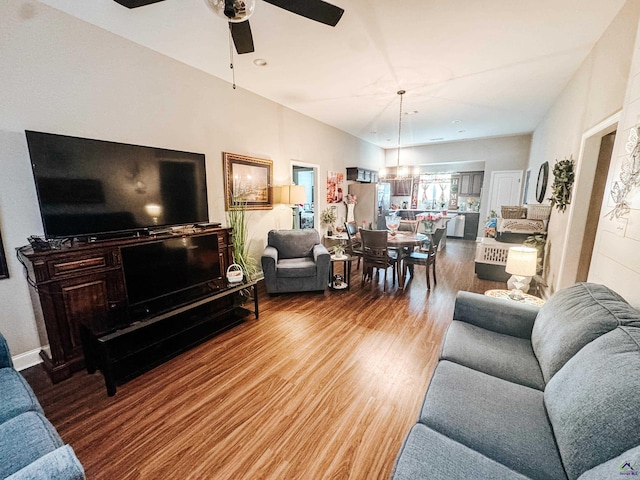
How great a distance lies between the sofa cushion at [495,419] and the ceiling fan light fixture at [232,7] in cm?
234

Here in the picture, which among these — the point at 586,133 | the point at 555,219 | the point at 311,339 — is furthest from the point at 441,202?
the point at 311,339


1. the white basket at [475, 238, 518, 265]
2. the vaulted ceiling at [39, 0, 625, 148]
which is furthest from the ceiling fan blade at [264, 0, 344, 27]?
the white basket at [475, 238, 518, 265]

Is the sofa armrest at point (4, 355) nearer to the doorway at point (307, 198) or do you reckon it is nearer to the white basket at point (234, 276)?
the white basket at point (234, 276)

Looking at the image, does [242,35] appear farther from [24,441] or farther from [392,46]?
[24,441]

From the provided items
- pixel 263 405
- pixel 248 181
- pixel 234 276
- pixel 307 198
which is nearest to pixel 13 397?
pixel 263 405

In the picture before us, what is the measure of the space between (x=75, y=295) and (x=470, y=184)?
9.96 metres

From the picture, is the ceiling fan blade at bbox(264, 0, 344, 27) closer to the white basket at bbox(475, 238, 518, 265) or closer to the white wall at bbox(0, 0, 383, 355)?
the white wall at bbox(0, 0, 383, 355)

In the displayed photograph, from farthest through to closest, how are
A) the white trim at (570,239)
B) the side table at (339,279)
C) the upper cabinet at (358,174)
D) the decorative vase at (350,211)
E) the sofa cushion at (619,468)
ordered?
the decorative vase at (350,211) → the upper cabinet at (358,174) → the side table at (339,279) → the white trim at (570,239) → the sofa cushion at (619,468)

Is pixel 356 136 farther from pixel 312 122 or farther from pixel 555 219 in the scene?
pixel 555 219

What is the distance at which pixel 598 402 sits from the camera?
93cm

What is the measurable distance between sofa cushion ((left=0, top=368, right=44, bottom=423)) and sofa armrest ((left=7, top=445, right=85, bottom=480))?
2.05 feet

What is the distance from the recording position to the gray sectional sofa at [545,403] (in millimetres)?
873

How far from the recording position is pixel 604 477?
742 millimetres

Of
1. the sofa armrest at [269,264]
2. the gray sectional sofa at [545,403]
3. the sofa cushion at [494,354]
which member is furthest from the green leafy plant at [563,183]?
the sofa armrest at [269,264]
